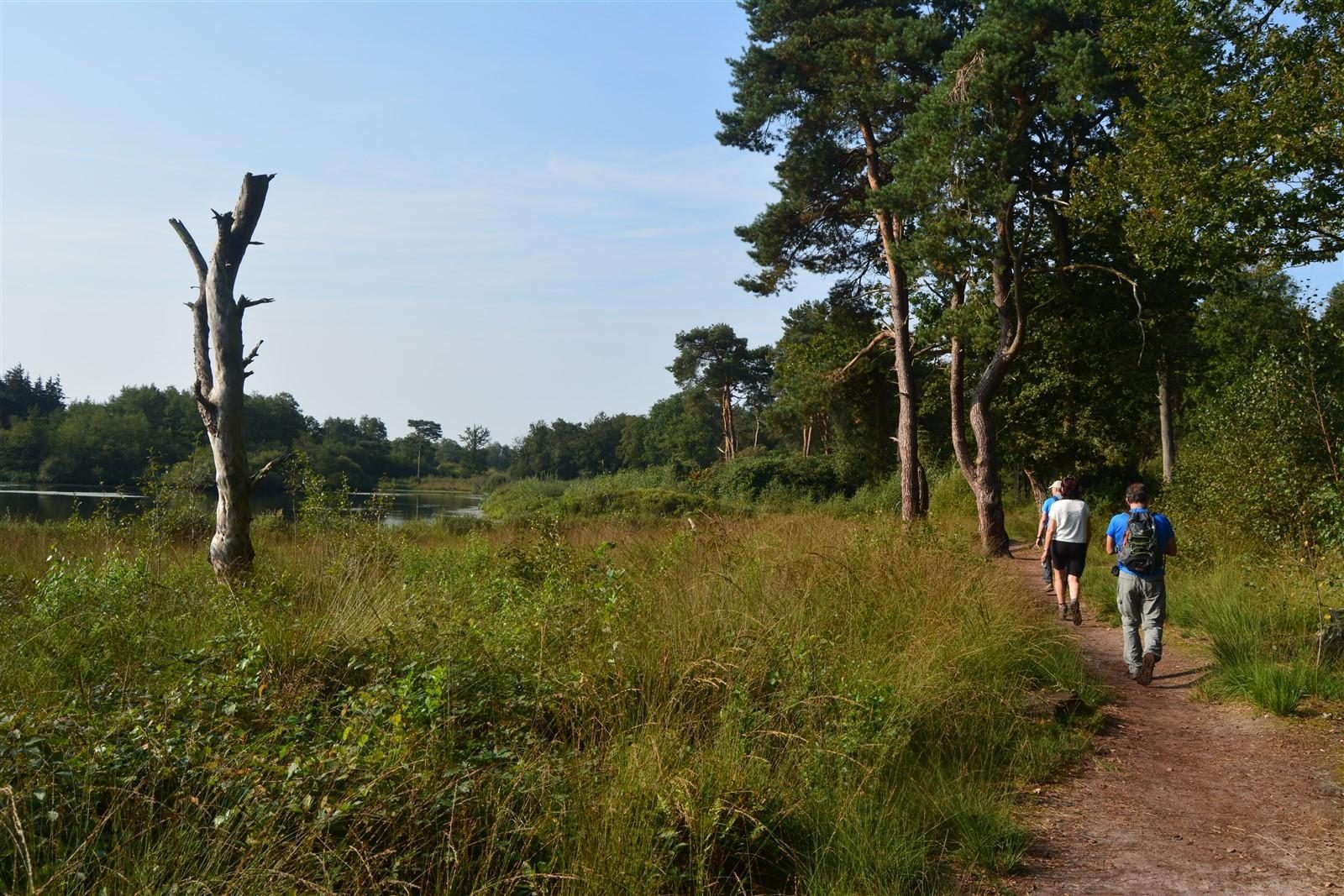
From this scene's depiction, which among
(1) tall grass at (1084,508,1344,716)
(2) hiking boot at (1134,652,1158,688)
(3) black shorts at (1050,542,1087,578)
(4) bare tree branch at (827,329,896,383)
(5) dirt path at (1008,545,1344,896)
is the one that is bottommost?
(5) dirt path at (1008,545,1344,896)

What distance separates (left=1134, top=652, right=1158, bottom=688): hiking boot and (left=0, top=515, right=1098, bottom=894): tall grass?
64 cm

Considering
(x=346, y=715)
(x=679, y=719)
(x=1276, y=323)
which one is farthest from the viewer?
(x=1276, y=323)

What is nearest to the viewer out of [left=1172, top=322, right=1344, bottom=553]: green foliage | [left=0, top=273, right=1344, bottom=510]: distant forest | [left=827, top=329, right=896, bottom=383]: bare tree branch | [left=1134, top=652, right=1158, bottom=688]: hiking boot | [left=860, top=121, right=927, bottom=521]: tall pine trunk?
[left=1134, top=652, right=1158, bottom=688]: hiking boot

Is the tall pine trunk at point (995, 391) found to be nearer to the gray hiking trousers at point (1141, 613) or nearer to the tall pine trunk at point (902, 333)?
the tall pine trunk at point (902, 333)

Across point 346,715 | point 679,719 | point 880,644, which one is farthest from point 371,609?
point 880,644

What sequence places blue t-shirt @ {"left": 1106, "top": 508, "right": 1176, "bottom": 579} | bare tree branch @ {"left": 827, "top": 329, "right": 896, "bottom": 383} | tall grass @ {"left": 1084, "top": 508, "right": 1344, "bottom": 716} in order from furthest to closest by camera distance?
bare tree branch @ {"left": 827, "top": 329, "right": 896, "bottom": 383}
blue t-shirt @ {"left": 1106, "top": 508, "right": 1176, "bottom": 579}
tall grass @ {"left": 1084, "top": 508, "right": 1344, "bottom": 716}

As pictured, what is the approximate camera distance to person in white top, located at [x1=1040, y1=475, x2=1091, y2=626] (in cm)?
1070

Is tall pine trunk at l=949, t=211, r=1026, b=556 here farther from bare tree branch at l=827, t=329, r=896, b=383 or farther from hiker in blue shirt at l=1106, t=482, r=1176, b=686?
hiker in blue shirt at l=1106, t=482, r=1176, b=686

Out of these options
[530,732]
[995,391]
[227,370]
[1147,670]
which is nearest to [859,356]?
[995,391]

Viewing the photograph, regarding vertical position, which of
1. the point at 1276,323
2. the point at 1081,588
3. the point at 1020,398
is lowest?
the point at 1081,588

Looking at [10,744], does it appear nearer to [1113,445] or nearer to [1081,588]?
[1081,588]

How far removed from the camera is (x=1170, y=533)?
8023 millimetres

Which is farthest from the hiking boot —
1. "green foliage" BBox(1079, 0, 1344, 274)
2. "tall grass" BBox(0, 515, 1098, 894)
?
"green foliage" BBox(1079, 0, 1344, 274)

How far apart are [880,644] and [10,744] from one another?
5.17 m
